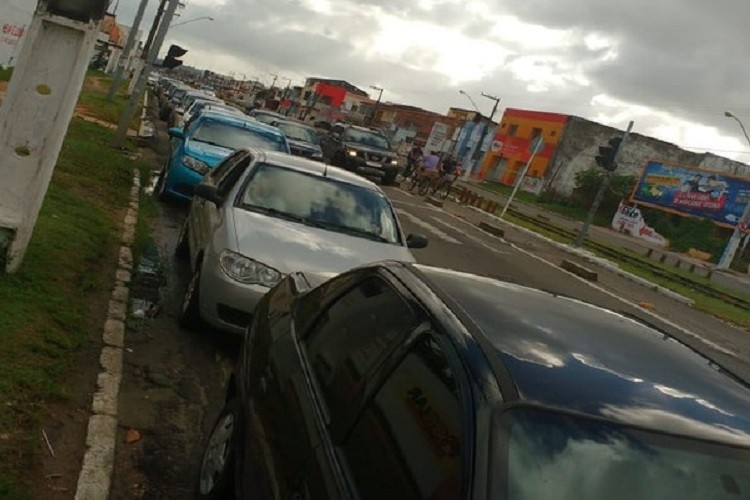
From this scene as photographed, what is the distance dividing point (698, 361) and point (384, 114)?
104 m

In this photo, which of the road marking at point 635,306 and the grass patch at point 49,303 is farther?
the road marking at point 635,306

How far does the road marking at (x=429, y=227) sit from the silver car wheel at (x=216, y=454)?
1315cm

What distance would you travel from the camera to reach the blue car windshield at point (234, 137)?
41.1 ft

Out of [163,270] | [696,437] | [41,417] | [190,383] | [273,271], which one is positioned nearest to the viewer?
[696,437]

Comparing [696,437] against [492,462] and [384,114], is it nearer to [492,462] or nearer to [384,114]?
[492,462]

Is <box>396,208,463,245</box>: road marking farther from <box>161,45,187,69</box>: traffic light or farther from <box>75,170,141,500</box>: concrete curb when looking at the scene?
<box>75,170,141,500</box>: concrete curb

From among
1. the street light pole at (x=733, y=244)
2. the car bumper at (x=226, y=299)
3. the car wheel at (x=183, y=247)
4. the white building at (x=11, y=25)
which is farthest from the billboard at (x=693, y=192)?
the car bumper at (x=226, y=299)

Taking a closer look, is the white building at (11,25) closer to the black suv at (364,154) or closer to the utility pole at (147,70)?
the utility pole at (147,70)

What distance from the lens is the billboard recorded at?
4209 cm

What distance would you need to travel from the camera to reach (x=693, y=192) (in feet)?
146

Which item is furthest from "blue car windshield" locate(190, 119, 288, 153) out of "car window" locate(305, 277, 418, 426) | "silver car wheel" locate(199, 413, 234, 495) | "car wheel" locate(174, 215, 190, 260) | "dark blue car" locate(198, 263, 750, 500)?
"dark blue car" locate(198, 263, 750, 500)

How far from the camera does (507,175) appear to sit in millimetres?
65375

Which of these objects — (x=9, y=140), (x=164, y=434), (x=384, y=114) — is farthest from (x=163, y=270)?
(x=384, y=114)

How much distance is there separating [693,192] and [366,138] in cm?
2477
